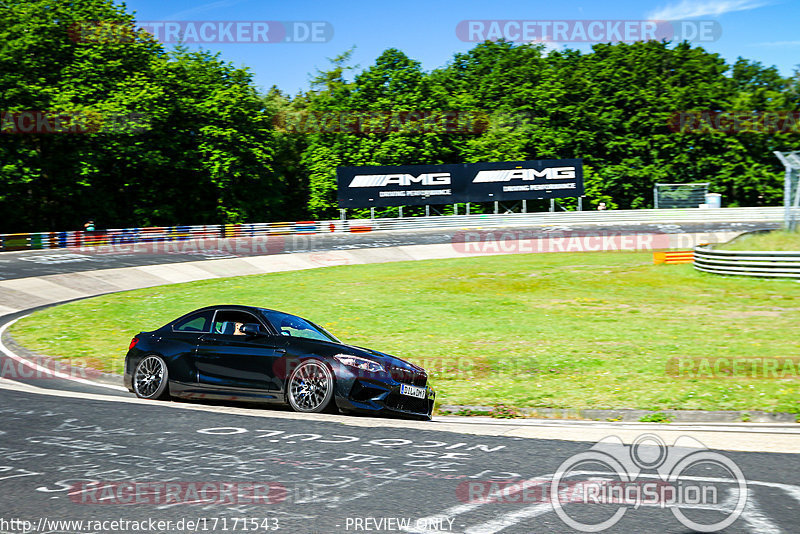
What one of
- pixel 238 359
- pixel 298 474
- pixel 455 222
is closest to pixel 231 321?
pixel 238 359

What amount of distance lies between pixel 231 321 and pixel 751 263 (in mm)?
20280

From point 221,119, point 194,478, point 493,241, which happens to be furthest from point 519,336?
point 221,119

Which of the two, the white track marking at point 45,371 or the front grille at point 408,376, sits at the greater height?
the front grille at point 408,376

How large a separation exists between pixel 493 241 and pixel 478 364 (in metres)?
30.3

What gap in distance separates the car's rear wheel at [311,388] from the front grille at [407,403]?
72 centimetres

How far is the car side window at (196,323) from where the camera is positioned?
10.6 metres

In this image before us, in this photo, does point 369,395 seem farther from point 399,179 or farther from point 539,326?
point 399,179

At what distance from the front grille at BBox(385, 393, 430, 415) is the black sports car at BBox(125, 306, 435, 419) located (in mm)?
12

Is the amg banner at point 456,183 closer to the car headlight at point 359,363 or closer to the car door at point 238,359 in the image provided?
the car door at point 238,359

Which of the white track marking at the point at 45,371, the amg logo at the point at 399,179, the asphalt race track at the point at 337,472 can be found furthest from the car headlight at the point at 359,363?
the amg logo at the point at 399,179

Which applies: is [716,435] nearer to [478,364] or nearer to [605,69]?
[478,364]

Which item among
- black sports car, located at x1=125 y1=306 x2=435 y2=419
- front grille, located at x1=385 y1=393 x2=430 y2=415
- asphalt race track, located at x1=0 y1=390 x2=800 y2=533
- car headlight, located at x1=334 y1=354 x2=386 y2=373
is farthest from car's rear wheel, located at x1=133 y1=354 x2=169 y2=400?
front grille, located at x1=385 y1=393 x2=430 y2=415

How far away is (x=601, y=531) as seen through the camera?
5188mm

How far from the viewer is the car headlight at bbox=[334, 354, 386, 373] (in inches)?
368
